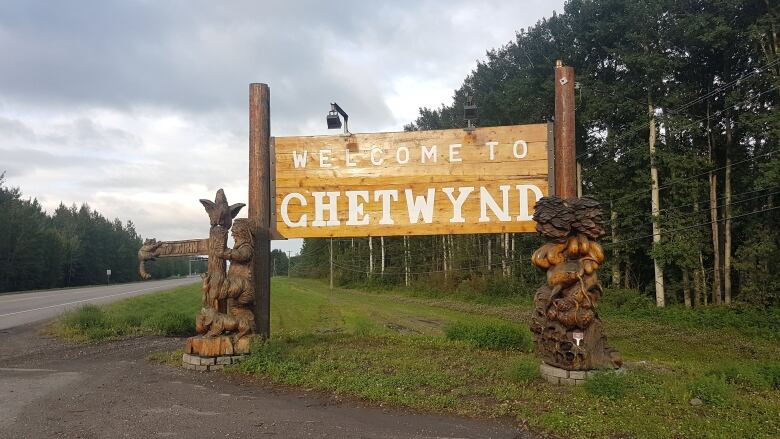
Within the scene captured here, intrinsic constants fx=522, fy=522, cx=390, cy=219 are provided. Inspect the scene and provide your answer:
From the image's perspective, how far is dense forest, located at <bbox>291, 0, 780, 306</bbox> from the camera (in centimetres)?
1928

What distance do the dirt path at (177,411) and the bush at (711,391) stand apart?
83.2 inches

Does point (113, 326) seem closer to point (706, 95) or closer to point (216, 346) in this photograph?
point (216, 346)

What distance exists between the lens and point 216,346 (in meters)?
6.94

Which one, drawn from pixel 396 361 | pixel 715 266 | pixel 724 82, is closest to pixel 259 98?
pixel 396 361

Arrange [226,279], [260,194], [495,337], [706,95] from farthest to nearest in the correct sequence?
[706,95] < [495,337] < [260,194] < [226,279]

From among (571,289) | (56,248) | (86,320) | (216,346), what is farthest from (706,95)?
(56,248)

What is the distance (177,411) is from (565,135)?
235 inches

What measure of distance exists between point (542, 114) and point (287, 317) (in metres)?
15.6

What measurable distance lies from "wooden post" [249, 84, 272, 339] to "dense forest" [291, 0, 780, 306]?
15258mm

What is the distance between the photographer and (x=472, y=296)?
3069 centimetres

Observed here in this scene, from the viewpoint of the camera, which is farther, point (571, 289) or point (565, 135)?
point (565, 135)

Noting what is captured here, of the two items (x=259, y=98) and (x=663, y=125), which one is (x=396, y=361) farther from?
(x=663, y=125)

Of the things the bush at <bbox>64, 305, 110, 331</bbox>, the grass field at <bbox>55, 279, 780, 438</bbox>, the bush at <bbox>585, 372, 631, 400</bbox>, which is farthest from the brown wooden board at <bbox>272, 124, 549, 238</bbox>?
the bush at <bbox>64, 305, 110, 331</bbox>

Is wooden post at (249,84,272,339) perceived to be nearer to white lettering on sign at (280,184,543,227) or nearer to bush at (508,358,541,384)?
white lettering on sign at (280,184,543,227)
